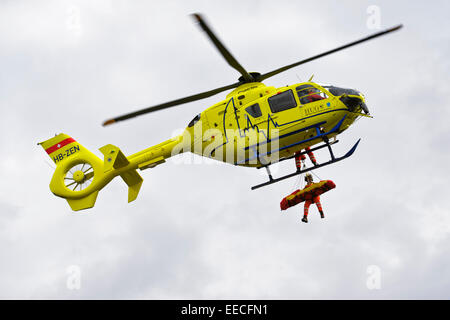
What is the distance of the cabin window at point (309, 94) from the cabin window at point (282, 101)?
26 cm

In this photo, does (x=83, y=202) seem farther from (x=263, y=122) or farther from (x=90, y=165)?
(x=263, y=122)

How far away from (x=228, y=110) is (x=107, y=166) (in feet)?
17.6

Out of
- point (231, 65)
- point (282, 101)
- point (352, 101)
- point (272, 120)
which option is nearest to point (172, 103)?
point (231, 65)

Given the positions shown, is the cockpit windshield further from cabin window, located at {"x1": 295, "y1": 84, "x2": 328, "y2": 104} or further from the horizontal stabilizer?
the horizontal stabilizer

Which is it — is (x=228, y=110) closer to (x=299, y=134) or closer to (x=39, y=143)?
(x=299, y=134)

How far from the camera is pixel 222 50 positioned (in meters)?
17.0

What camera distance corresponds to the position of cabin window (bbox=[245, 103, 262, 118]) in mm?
19453

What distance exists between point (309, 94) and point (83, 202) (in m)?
9.60

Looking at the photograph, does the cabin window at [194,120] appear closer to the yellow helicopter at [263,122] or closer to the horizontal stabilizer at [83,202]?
the yellow helicopter at [263,122]

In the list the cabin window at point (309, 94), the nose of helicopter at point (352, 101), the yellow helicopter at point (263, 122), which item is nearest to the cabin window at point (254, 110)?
the yellow helicopter at point (263, 122)

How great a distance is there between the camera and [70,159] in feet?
76.5

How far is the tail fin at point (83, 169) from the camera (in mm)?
21953

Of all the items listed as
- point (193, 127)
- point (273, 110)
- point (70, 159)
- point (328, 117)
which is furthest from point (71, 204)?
point (328, 117)

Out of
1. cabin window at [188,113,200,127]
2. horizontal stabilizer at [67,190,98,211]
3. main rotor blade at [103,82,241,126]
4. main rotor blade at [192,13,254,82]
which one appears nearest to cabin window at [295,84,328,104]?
main rotor blade at [192,13,254,82]
